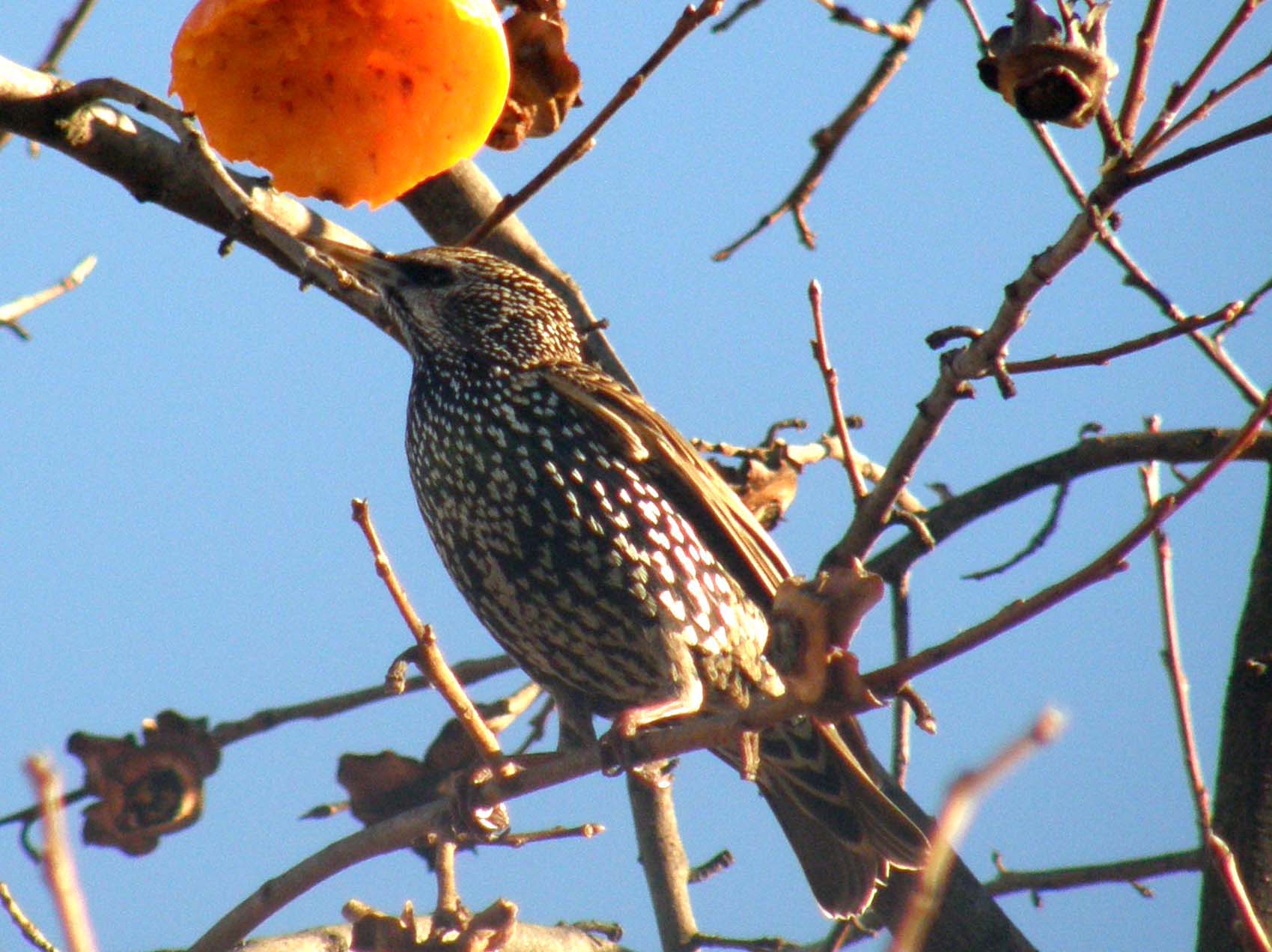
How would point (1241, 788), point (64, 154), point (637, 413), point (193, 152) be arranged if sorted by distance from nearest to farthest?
1. point (193, 152)
2. point (64, 154)
3. point (1241, 788)
4. point (637, 413)

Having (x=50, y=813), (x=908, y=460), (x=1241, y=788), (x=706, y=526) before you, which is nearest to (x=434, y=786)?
(x=706, y=526)

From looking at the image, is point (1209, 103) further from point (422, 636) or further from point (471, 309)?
point (471, 309)

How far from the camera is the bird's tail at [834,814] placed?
10.9 ft

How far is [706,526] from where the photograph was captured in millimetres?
3490

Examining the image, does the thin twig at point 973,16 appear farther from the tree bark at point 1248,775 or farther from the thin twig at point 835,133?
the tree bark at point 1248,775

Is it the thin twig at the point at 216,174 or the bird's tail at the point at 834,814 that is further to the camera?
the bird's tail at the point at 834,814

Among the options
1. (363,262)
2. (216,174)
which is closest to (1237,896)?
(216,174)

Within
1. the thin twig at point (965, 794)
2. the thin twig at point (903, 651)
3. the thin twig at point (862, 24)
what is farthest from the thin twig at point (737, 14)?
the thin twig at point (965, 794)

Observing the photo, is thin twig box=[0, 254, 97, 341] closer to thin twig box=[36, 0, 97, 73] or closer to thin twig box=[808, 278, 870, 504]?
thin twig box=[36, 0, 97, 73]

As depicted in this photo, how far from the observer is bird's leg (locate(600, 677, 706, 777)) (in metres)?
2.64

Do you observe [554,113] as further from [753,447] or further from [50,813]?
[50,813]

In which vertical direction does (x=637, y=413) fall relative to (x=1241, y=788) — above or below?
above

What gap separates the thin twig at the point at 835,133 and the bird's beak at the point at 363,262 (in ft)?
2.69

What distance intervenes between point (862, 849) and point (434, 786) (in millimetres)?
916
